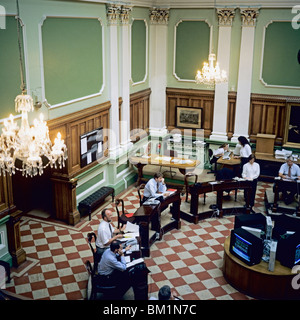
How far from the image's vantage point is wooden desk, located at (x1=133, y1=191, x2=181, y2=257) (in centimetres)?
909

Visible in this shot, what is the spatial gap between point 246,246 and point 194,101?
23.8 ft

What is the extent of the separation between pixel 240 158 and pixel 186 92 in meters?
2.88

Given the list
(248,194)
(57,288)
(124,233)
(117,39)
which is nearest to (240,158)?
(248,194)

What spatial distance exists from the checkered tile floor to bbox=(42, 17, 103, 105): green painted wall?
3157mm

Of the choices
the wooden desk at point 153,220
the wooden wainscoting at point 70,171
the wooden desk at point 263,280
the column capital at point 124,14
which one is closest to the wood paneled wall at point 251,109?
the column capital at point 124,14

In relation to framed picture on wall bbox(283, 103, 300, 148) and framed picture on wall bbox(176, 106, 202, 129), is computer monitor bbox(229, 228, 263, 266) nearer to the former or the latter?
framed picture on wall bbox(283, 103, 300, 148)

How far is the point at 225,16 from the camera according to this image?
42.2 ft

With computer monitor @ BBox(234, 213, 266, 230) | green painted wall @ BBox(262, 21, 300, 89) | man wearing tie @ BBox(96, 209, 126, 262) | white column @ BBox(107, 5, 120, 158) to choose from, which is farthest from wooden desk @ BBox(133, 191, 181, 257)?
green painted wall @ BBox(262, 21, 300, 89)

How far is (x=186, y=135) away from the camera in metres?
14.5

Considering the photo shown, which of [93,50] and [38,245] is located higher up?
[93,50]

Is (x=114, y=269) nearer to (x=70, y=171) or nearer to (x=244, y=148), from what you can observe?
(x=70, y=171)

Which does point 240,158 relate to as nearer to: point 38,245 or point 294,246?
point 294,246

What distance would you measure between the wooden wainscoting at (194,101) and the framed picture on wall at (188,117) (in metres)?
0.12

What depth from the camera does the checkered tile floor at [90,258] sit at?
8.14 m
